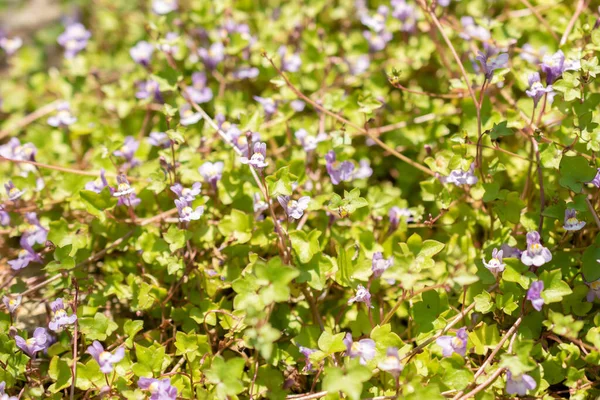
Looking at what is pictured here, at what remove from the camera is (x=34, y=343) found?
76.4 inches

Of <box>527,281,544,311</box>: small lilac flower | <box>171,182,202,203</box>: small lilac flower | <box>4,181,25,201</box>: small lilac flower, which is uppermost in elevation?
<box>527,281,544,311</box>: small lilac flower

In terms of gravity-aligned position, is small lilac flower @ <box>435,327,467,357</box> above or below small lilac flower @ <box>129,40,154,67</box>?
below

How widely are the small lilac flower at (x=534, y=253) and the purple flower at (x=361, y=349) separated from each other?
56 centimetres

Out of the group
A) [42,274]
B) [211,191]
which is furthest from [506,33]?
[42,274]

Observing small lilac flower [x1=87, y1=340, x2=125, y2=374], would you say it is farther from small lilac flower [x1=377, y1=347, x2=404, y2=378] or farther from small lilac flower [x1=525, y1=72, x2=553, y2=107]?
small lilac flower [x1=525, y1=72, x2=553, y2=107]

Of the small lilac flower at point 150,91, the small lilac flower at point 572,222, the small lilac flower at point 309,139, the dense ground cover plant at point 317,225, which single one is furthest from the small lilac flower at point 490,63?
the small lilac flower at point 150,91

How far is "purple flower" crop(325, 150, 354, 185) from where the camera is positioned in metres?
2.22

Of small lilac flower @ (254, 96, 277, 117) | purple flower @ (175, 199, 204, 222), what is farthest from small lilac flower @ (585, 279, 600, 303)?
small lilac flower @ (254, 96, 277, 117)

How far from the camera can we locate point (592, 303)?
1998 mm

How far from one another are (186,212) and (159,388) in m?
0.60

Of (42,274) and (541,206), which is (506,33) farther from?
(42,274)

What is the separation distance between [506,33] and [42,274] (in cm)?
224

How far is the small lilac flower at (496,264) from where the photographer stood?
73.2 inches

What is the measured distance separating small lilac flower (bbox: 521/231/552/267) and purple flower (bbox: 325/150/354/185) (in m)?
0.71
